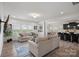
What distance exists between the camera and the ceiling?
2316 mm

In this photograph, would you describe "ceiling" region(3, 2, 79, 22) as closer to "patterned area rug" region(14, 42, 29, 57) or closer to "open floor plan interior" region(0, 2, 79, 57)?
"open floor plan interior" region(0, 2, 79, 57)

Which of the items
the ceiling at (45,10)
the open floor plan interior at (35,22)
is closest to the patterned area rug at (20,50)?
the open floor plan interior at (35,22)

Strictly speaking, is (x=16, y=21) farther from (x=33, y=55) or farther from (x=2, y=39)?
(x=33, y=55)

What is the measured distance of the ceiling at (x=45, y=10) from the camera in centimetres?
232

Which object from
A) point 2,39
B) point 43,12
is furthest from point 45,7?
point 2,39

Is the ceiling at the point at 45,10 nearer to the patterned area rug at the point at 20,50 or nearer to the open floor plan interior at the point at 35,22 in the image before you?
the open floor plan interior at the point at 35,22

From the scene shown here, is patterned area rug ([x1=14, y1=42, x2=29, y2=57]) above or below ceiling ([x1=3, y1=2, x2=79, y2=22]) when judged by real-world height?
below

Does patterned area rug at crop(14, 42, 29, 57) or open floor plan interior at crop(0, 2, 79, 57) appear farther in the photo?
patterned area rug at crop(14, 42, 29, 57)

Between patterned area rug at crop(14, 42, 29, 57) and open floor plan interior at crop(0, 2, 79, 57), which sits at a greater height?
open floor plan interior at crop(0, 2, 79, 57)

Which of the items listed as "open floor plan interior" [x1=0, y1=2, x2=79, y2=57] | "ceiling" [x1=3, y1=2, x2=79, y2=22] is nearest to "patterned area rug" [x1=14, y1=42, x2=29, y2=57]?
"open floor plan interior" [x1=0, y1=2, x2=79, y2=57]

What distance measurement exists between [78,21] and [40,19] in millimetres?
1246

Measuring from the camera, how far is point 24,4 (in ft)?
7.61

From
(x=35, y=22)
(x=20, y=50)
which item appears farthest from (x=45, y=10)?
(x=20, y=50)

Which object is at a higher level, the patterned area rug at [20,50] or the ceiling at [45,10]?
the ceiling at [45,10]
